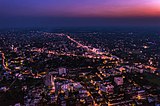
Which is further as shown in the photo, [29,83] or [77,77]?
[77,77]

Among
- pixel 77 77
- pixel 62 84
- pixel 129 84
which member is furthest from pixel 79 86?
pixel 129 84

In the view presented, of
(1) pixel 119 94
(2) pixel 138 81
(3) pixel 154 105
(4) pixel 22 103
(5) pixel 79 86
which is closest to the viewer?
(3) pixel 154 105

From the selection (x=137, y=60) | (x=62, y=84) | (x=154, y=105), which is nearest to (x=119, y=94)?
(x=154, y=105)

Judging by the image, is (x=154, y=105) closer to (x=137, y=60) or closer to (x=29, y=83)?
(x=29, y=83)

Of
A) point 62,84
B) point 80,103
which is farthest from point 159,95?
point 62,84

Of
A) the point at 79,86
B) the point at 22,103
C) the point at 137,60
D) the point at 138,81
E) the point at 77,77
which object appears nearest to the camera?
the point at 22,103

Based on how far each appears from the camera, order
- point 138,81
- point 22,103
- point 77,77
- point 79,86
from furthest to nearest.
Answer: point 77,77 → point 138,81 → point 79,86 → point 22,103

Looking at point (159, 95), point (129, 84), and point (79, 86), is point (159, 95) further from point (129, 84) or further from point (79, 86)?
point (79, 86)

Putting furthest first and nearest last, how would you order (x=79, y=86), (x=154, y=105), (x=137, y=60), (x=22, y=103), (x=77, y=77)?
1. (x=137, y=60)
2. (x=77, y=77)
3. (x=79, y=86)
4. (x=22, y=103)
5. (x=154, y=105)

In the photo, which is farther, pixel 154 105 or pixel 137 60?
pixel 137 60
